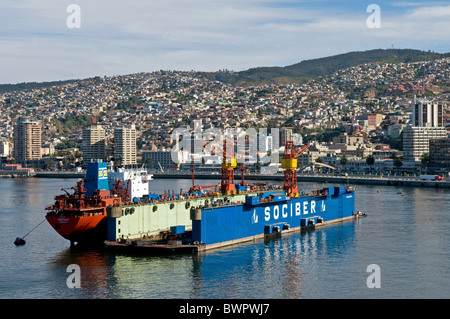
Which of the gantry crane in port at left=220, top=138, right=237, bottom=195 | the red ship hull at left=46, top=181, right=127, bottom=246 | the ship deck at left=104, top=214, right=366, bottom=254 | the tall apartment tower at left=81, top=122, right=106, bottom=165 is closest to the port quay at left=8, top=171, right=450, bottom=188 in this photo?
the gantry crane in port at left=220, top=138, right=237, bottom=195

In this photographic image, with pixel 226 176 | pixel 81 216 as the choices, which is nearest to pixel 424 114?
pixel 226 176

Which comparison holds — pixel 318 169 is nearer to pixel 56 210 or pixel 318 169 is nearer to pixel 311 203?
pixel 311 203

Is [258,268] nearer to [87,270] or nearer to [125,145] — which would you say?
[87,270]

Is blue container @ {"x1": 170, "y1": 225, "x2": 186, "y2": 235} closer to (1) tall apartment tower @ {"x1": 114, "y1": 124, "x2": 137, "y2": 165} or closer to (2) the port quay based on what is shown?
(2) the port quay

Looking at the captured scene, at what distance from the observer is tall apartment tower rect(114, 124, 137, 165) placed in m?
174

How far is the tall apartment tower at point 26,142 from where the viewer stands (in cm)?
18600

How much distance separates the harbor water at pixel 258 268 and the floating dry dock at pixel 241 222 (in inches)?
32.3

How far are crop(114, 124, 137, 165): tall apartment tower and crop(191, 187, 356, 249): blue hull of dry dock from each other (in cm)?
12355

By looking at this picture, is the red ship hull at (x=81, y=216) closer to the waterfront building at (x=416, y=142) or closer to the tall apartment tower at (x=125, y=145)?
the waterfront building at (x=416, y=142)

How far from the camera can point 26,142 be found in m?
186

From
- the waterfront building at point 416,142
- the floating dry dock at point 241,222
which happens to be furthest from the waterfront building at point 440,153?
the floating dry dock at point 241,222

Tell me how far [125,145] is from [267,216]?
440 ft
